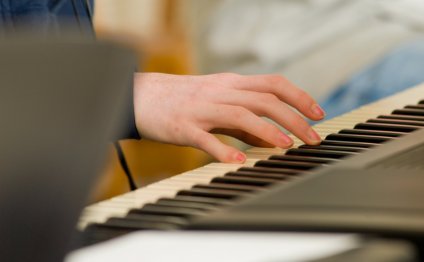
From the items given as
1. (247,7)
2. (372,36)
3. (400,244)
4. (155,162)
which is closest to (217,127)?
(400,244)

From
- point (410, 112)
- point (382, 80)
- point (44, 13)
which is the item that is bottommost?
point (382, 80)

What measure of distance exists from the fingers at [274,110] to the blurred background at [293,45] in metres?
1.27

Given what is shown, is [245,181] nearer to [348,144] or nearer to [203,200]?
[203,200]

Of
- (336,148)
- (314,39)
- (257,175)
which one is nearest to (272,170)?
(257,175)

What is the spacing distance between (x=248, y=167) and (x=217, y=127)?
0.68 ft

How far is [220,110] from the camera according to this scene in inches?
49.4

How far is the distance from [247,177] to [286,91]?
0.99 feet

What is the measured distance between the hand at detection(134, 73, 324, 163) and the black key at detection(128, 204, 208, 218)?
315 mm

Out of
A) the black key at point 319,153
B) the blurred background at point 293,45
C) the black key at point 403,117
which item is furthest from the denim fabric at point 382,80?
the black key at point 319,153

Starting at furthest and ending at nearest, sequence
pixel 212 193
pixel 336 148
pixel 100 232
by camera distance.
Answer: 1. pixel 336 148
2. pixel 212 193
3. pixel 100 232

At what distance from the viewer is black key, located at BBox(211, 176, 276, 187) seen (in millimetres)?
961

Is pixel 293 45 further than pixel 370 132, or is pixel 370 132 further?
pixel 293 45

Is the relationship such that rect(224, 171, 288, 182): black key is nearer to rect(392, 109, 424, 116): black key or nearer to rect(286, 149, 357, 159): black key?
rect(286, 149, 357, 159): black key

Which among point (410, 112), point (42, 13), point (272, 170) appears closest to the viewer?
point (272, 170)
